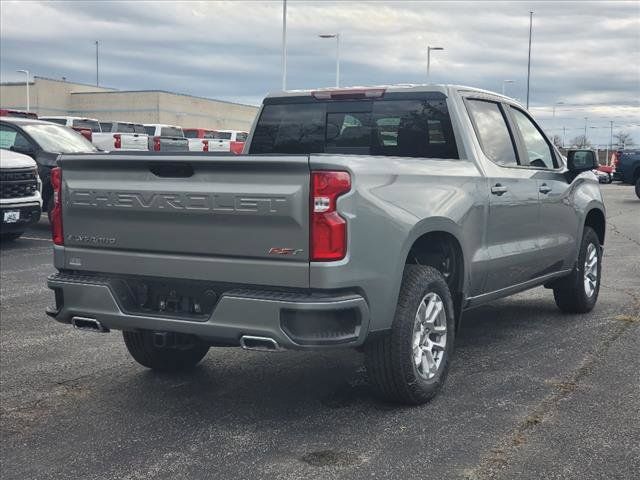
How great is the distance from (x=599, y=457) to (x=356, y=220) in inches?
65.4

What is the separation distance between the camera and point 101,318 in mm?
4793

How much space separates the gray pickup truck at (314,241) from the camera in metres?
4.26

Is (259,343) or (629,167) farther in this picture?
(629,167)

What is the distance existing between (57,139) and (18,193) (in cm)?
278

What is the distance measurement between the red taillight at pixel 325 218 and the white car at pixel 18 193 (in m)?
9.10

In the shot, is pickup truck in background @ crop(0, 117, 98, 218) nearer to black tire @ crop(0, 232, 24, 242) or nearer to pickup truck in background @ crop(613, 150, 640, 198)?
black tire @ crop(0, 232, 24, 242)

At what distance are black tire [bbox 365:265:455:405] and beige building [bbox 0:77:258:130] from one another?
195ft

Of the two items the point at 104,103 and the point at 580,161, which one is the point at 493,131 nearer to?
the point at 580,161

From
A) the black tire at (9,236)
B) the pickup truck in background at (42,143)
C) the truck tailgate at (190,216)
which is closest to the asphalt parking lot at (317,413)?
the truck tailgate at (190,216)

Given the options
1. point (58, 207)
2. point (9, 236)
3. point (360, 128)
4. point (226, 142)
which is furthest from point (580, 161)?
point (226, 142)

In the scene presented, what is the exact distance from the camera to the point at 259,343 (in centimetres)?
432

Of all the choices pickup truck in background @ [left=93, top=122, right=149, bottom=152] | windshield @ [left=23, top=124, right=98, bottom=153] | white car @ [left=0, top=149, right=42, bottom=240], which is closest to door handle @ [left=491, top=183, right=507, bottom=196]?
white car @ [left=0, top=149, right=42, bottom=240]

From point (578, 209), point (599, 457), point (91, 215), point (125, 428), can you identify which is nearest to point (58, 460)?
point (125, 428)

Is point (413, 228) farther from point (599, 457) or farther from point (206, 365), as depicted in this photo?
point (206, 365)
